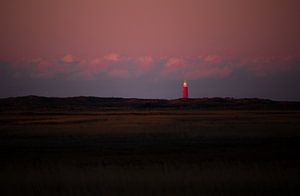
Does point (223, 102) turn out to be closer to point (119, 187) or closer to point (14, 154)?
point (14, 154)

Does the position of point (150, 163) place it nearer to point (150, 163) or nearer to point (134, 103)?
point (150, 163)

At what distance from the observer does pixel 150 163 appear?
53.3ft

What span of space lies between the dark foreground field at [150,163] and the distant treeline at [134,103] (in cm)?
6871

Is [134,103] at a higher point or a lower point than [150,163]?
higher

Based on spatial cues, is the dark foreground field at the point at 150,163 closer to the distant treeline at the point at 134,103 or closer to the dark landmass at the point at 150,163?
the dark landmass at the point at 150,163

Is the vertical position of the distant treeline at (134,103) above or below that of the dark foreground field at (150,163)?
above

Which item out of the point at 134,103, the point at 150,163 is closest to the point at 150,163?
the point at 150,163

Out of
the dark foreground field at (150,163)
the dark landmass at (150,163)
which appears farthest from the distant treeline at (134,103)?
the dark foreground field at (150,163)

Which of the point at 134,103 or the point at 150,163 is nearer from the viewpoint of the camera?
the point at 150,163

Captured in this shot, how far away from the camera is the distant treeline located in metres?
97.1

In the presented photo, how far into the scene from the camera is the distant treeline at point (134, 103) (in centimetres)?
9712

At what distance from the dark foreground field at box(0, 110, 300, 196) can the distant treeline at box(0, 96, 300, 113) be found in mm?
68710

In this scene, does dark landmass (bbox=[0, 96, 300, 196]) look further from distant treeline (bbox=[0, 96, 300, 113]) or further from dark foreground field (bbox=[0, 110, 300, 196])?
distant treeline (bbox=[0, 96, 300, 113])

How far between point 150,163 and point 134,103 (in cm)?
9247
